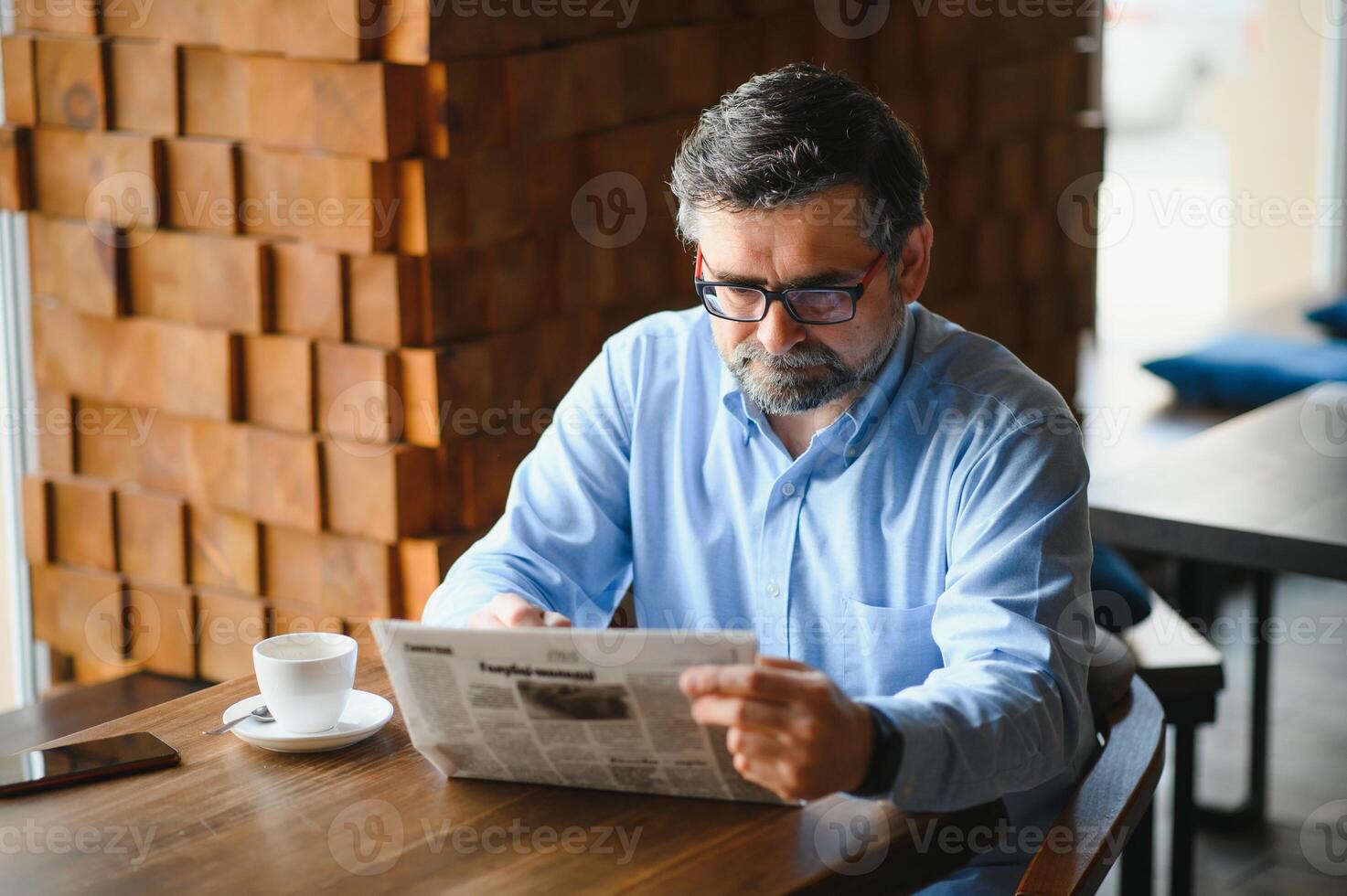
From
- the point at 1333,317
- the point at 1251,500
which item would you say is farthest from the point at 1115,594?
the point at 1333,317

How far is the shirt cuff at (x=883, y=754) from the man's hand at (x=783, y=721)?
24 millimetres

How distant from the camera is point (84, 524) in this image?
2600 millimetres

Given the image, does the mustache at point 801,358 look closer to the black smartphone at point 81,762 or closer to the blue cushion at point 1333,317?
the black smartphone at point 81,762

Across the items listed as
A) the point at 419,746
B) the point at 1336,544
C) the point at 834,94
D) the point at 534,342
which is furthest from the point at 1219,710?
the point at 419,746

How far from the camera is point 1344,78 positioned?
4938 millimetres

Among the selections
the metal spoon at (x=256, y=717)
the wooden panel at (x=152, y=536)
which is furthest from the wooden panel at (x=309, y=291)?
the metal spoon at (x=256, y=717)

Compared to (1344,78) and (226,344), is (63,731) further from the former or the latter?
(1344,78)

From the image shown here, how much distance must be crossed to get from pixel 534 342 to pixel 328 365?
0.31 metres

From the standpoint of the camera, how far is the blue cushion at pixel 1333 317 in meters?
3.71

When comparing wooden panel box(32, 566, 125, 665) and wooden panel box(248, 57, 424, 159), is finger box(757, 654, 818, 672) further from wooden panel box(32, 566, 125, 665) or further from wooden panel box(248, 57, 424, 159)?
wooden panel box(32, 566, 125, 665)

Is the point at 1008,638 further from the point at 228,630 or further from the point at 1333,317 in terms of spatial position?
the point at 1333,317

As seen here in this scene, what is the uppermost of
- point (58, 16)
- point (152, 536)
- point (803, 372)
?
point (58, 16)

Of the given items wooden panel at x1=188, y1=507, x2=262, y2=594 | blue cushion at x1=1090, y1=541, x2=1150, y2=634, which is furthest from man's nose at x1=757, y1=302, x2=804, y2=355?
wooden panel at x1=188, y1=507, x2=262, y2=594

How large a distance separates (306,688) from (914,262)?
0.75m
